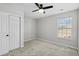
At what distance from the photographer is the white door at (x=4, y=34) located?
2992 mm

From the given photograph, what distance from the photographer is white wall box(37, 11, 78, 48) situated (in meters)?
3.83

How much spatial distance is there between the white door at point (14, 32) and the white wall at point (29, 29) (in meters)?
1.95

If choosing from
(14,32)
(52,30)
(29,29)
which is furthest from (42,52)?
(29,29)

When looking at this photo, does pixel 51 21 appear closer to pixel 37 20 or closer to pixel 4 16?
pixel 37 20

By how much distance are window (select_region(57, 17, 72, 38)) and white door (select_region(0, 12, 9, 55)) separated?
11.4ft

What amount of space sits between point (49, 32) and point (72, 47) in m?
2.13

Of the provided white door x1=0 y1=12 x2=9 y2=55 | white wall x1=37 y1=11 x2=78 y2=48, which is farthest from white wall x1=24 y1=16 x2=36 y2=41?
white door x1=0 y1=12 x2=9 y2=55

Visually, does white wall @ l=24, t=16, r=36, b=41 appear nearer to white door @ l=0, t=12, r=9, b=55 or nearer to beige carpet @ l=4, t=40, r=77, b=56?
beige carpet @ l=4, t=40, r=77, b=56

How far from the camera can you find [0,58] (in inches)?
26.6

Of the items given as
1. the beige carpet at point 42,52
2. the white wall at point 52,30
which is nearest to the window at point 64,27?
the white wall at point 52,30

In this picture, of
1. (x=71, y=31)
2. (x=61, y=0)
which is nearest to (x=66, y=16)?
(x=71, y=31)

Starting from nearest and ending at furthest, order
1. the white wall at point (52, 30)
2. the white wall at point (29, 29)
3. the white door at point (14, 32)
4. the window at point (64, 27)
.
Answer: the white door at point (14, 32) → the white wall at point (52, 30) → the window at point (64, 27) → the white wall at point (29, 29)

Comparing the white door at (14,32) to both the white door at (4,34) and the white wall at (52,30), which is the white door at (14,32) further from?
the white wall at (52,30)

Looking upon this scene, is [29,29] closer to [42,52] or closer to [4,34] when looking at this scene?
[4,34]
